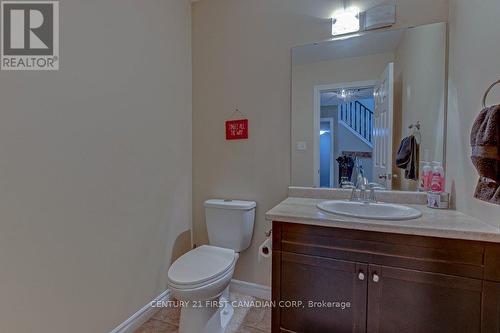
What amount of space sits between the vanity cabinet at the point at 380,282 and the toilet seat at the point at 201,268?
0.35 m

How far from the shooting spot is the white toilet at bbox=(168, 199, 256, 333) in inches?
57.6

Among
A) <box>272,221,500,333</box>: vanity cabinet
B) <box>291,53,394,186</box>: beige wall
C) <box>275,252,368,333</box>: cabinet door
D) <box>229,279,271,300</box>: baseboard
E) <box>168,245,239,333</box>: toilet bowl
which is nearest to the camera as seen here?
<box>272,221,500,333</box>: vanity cabinet

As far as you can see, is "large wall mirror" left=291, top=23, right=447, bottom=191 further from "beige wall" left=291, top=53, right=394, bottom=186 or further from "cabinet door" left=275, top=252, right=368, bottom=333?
"cabinet door" left=275, top=252, right=368, bottom=333

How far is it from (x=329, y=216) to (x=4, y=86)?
1589mm

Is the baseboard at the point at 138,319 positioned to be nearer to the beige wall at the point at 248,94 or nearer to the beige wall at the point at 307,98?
the beige wall at the point at 248,94

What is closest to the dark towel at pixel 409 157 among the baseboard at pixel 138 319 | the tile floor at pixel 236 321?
the tile floor at pixel 236 321

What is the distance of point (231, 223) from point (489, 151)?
152 centimetres

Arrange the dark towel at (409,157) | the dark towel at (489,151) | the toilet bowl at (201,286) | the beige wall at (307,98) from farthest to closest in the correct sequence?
1. the beige wall at (307,98)
2. the dark towel at (409,157)
3. the toilet bowl at (201,286)
4. the dark towel at (489,151)

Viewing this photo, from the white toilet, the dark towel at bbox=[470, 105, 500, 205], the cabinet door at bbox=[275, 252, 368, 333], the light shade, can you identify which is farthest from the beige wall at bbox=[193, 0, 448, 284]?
the dark towel at bbox=[470, 105, 500, 205]

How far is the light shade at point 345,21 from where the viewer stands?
174 centimetres

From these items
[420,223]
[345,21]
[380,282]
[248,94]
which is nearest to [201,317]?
[380,282]

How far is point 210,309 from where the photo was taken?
63.7 inches

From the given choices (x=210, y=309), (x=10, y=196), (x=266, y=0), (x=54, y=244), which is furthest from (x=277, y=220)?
(x=266, y=0)

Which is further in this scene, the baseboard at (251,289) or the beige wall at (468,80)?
the baseboard at (251,289)
